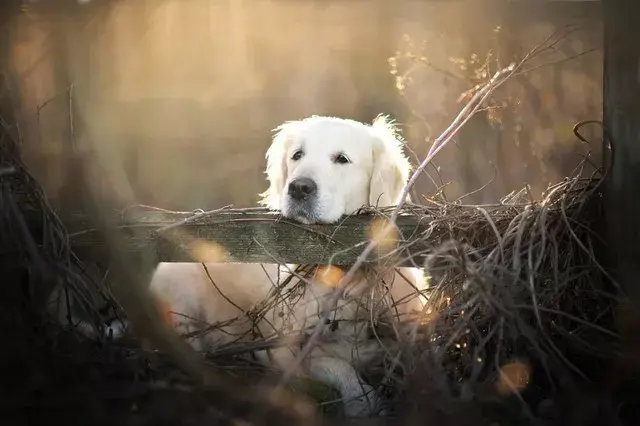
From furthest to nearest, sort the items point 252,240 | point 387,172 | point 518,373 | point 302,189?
point 387,172
point 302,189
point 252,240
point 518,373

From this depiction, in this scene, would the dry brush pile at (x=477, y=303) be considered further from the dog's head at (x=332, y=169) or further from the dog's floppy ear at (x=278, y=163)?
the dog's floppy ear at (x=278, y=163)

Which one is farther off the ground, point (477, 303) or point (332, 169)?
point (332, 169)

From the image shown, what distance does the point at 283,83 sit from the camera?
6.12m

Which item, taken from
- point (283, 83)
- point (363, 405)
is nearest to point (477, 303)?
point (363, 405)

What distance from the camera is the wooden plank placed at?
2531 mm

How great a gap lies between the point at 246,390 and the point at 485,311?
86 centimetres

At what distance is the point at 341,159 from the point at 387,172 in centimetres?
28

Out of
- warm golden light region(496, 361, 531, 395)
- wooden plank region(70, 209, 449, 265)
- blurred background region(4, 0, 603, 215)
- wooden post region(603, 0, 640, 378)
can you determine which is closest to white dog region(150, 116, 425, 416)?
wooden plank region(70, 209, 449, 265)

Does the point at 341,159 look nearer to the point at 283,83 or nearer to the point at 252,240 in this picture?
the point at 252,240

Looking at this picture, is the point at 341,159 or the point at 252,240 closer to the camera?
the point at 252,240

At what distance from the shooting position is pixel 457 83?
592cm

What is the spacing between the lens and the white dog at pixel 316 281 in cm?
266

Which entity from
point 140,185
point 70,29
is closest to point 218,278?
point 70,29

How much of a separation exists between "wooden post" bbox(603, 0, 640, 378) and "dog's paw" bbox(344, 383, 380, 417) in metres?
0.88
